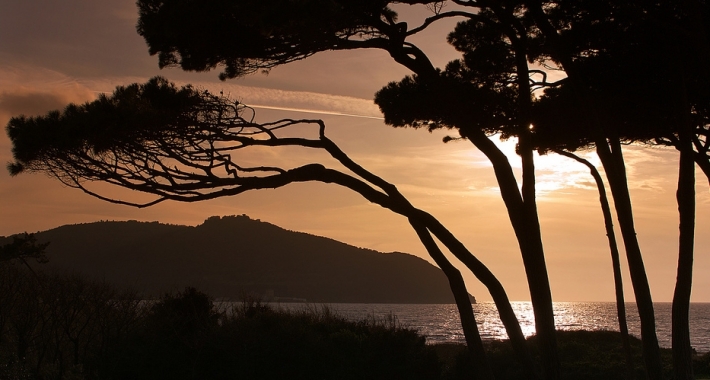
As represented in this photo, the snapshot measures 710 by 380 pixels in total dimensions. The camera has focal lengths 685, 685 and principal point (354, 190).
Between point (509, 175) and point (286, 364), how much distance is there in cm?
533

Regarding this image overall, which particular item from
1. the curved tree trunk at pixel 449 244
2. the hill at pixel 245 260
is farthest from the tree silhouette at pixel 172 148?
the hill at pixel 245 260

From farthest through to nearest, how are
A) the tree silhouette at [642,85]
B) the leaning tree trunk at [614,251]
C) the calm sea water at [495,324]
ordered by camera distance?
the calm sea water at [495,324], the leaning tree trunk at [614,251], the tree silhouette at [642,85]

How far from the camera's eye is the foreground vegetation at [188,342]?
1202cm

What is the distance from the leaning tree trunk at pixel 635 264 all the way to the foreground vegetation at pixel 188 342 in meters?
3.64

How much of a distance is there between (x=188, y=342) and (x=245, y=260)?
11267 cm

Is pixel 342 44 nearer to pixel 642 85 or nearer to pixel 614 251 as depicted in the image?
pixel 642 85

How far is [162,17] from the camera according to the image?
905 centimetres

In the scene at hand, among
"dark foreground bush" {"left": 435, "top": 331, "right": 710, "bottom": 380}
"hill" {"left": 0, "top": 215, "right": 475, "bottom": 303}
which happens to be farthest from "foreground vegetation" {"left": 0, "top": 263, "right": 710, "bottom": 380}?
"hill" {"left": 0, "top": 215, "right": 475, "bottom": 303}

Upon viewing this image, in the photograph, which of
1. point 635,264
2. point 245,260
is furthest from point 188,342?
point 245,260

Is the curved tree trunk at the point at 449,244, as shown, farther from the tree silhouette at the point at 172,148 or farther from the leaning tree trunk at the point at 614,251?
the leaning tree trunk at the point at 614,251

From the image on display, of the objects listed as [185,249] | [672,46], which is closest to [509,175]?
[672,46]

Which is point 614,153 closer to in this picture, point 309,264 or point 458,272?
point 458,272

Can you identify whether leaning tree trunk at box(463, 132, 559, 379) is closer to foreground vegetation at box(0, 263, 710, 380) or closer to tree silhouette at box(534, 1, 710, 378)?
tree silhouette at box(534, 1, 710, 378)

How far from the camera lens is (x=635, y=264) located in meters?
9.80
